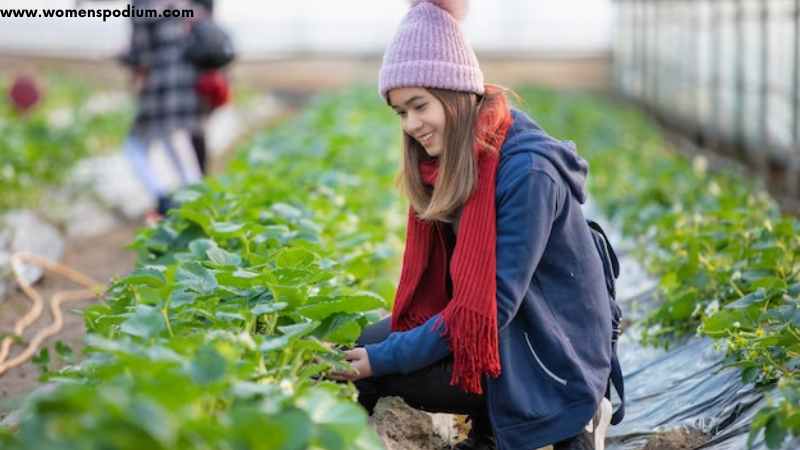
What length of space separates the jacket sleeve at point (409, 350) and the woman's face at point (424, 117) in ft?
1.33

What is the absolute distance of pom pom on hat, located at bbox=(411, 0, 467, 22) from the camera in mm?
2877

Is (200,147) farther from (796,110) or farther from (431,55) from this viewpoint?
(431,55)

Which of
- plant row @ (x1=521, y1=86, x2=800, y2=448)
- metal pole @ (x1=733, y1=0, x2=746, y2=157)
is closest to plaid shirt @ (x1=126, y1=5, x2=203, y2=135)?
plant row @ (x1=521, y1=86, x2=800, y2=448)

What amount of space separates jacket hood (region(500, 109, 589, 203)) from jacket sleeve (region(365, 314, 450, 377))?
42 centimetres

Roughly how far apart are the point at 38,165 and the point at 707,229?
4570mm

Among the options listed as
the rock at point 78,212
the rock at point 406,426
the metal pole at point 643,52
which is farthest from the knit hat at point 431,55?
the metal pole at point 643,52

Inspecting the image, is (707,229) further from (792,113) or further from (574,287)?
(792,113)

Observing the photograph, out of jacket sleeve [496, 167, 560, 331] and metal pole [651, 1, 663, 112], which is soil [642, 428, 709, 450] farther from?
metal pole [651, 1, 663, 112]

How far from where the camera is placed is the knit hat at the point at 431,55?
9.09ft

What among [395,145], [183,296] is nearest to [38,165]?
[395,145]

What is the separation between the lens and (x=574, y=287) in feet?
9.16

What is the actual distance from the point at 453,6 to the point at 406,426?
1.07 m

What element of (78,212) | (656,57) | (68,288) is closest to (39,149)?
(78,212)

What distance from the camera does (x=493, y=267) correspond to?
8.73 feet
